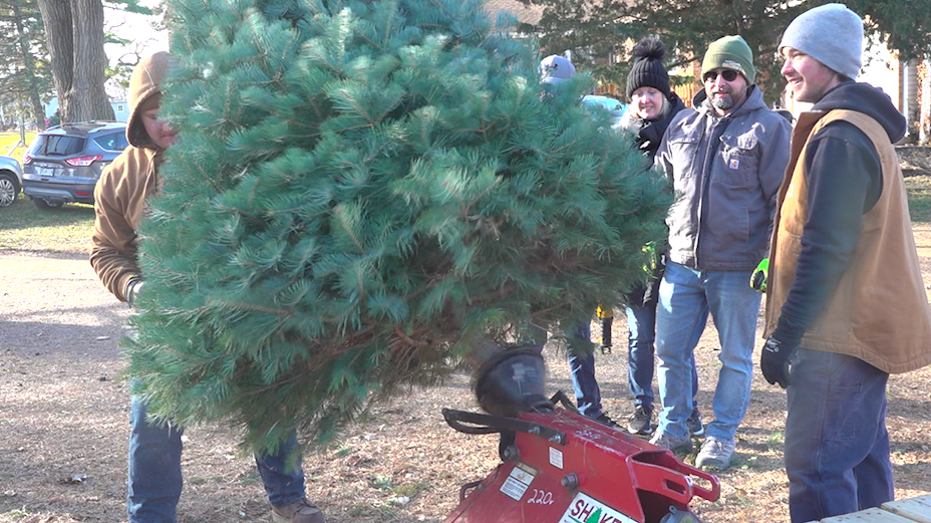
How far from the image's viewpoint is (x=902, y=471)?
14.6ft

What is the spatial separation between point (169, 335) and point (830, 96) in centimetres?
212

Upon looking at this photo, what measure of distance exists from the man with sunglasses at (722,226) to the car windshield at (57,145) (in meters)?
14.6

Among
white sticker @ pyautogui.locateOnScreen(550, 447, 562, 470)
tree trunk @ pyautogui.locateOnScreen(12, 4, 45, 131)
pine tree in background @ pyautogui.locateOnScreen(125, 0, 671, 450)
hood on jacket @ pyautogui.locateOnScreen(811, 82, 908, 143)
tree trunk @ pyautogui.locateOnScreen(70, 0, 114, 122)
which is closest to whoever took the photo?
pine tree in background @ pyautogui.locateOnScreen(125, 0, 671, 450)

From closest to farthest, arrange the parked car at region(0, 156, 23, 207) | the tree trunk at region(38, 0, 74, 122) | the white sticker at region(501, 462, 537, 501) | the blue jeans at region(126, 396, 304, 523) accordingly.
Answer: the white sticker at region(501, 462, 537, 501)
the blue jeans at region(126, 396, 304, 523)
the parked car at region(0, 156, 23, 207)
the tree trunk at region(38, 0, 74, 122)

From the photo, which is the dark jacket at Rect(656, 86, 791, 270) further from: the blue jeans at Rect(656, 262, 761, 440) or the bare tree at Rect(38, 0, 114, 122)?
the bare tree at Rect(38, 0, 114, 122)

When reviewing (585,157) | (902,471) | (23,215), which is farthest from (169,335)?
(23,215)

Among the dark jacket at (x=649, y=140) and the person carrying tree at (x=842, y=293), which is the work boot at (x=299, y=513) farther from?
the dark jacket at (x=649, y=140)

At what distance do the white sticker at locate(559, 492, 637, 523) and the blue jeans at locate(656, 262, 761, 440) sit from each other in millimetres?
2198

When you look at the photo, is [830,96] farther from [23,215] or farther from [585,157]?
[23,215]

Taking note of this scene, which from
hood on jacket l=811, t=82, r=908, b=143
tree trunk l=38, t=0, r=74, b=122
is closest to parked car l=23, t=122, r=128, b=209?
tree trunk l=38, t=0, r=74, b=122

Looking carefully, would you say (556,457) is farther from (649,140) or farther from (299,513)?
(649,140)

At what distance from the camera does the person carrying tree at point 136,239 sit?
3.16 m

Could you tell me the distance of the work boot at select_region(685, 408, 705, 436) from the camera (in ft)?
16.2

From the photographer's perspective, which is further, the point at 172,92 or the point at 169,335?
the point at 172,92
